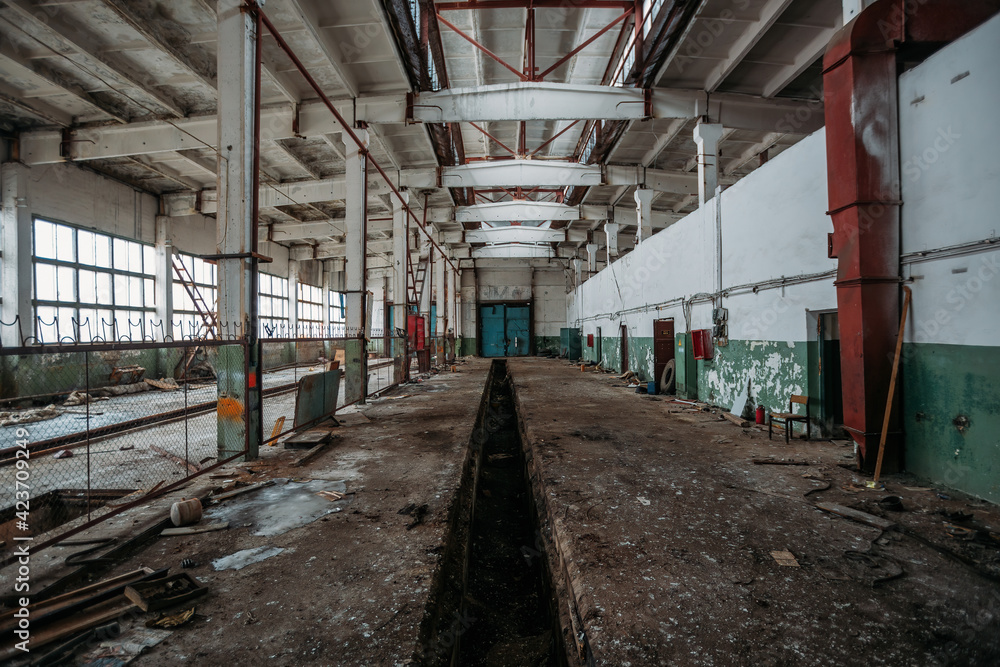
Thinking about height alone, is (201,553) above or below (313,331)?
below

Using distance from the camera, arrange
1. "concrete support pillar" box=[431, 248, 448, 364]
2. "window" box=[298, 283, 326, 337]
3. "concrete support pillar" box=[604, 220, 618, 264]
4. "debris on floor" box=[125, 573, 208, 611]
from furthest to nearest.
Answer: "window" box=[298, 283, 326, 337] → "concrete support pillar" box=[431, 248, 448, 364] → "concrete support pillar" box=[604, 220, 618, 264] → "debris on floor" box=[125, 573, 208, 611]

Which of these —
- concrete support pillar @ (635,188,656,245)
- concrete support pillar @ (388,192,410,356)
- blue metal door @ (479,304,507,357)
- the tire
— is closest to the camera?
the tire

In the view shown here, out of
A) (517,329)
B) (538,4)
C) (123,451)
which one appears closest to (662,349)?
(538,4)

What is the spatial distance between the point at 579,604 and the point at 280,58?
1030cm

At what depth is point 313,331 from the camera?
25.1 meters

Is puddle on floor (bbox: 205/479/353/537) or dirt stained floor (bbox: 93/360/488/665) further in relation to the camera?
puddle on floor (bbox: 205/479/353/537)

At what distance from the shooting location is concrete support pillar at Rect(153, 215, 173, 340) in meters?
15.0

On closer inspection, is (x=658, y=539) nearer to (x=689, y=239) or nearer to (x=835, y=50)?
(x=835, y=50)

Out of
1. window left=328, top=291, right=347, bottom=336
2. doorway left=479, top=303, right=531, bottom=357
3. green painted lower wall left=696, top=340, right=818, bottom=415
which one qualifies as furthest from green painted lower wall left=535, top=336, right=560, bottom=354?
green painted lower wall left=696, top=340, right=818, bottom=415

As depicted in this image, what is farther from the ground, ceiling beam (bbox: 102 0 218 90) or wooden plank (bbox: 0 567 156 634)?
ceiling beam (bbox: 102 0 218 90)

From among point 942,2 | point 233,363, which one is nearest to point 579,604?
point 233,363

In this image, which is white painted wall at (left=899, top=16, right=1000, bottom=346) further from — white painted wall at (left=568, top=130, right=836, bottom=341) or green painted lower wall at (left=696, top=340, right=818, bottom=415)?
green painted lower wall at (left=696, top=340, right=818, bottom=415)

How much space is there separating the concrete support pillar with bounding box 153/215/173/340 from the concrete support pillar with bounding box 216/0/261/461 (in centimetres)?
1218

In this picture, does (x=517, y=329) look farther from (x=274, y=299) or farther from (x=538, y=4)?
(x=538, y=4)
